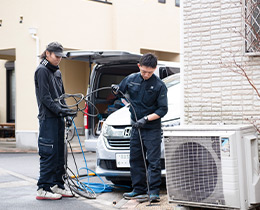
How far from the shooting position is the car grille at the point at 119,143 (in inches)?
280

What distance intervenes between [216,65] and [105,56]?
337 cm

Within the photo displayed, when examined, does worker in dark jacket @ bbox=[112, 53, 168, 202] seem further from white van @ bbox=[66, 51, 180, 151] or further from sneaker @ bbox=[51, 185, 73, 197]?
white van @ bbox=[66, 51, 180, 151]

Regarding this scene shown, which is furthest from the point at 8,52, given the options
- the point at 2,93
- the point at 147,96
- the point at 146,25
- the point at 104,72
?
the point at 147,96

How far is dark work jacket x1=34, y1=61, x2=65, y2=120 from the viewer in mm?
6590

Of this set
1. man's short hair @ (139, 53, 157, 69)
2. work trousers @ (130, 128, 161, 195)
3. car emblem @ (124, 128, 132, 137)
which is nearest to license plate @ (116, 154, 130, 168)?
car emblem @ (124, 128, 132, 137)

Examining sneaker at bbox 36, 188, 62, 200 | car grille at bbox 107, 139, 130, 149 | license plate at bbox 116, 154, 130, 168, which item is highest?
car grille at bbox 107, 139, 130, 149

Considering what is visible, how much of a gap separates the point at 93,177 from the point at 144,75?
9.65 feet

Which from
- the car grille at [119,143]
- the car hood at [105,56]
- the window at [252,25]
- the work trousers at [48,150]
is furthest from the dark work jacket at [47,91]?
the window at [252,25]

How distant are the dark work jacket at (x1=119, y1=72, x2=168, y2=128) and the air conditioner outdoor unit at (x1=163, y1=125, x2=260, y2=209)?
2.62ft

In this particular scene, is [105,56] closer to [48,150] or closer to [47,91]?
[47,91]

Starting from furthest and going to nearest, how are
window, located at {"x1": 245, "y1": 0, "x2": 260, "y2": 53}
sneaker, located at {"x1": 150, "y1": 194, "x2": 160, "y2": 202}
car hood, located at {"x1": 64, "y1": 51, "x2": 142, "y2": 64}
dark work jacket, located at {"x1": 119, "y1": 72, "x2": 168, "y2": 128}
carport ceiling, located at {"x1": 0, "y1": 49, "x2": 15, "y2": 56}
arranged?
1. carport ceiling, located at {"x1": 0, "y1": 49, "x2": 15, "y2": 56}
2. car hood, located at {"x1": 64, "y1": 51, "x2": 142, "y2": 64}
3. dark work jacket, located at {"x1": 119, "y1": 72, "x2": 168, "y2": 128}
4. sneaker, located at {"x1": 150, "y1": 194, "x2": 160, "y2": 202}
5. window, located at {"x1": 245, "y1": 0, "x2": 260, "y2": 53}

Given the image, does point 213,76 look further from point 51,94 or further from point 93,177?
point 93,177

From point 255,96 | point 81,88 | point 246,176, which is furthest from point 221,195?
point 81,88

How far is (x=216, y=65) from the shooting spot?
6258 mm
